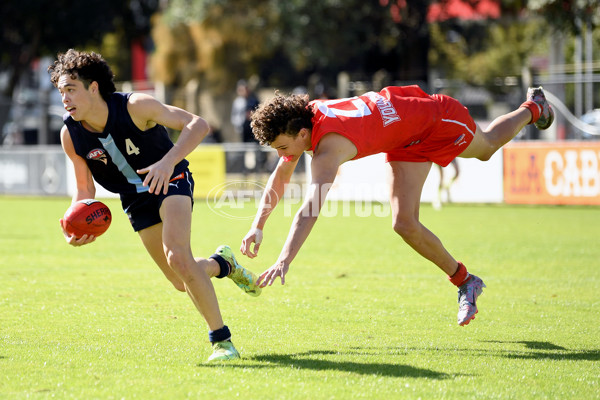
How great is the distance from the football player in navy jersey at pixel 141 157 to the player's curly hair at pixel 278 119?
0.34m

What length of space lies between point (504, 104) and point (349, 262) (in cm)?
1102

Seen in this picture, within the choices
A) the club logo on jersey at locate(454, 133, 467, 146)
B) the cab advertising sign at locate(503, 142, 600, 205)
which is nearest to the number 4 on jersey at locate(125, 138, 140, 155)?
the club logo on jersey at locate(454, 133, 467, 146)

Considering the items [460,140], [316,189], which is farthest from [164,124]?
[460,140]

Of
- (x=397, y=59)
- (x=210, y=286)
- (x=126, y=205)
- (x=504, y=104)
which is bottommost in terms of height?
(x=210, y=286)

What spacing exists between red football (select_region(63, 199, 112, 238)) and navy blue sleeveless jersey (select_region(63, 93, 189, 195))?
0.79 ft

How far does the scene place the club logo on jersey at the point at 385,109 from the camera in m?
5.93

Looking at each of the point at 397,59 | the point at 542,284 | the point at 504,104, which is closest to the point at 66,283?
the point at 542,284

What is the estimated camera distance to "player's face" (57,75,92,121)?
5.37m

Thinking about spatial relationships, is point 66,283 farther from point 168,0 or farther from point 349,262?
point 168,0

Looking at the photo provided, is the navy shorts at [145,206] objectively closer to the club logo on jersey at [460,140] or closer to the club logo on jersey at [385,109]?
the club logo on jersey at [385,109]

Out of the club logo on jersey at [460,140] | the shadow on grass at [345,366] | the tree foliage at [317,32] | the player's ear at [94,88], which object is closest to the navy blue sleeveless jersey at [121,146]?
the player's ear at [94,88]

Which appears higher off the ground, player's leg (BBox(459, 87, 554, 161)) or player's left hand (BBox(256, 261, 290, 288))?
player's leg (BBox(459, 87, 554, 161))

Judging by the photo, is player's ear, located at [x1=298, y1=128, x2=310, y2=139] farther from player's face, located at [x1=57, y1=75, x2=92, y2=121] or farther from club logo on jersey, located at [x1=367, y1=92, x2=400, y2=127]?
player's face, located at [x1=57, y1=75, x2=92, y2=121]

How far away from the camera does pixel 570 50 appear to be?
131ft
